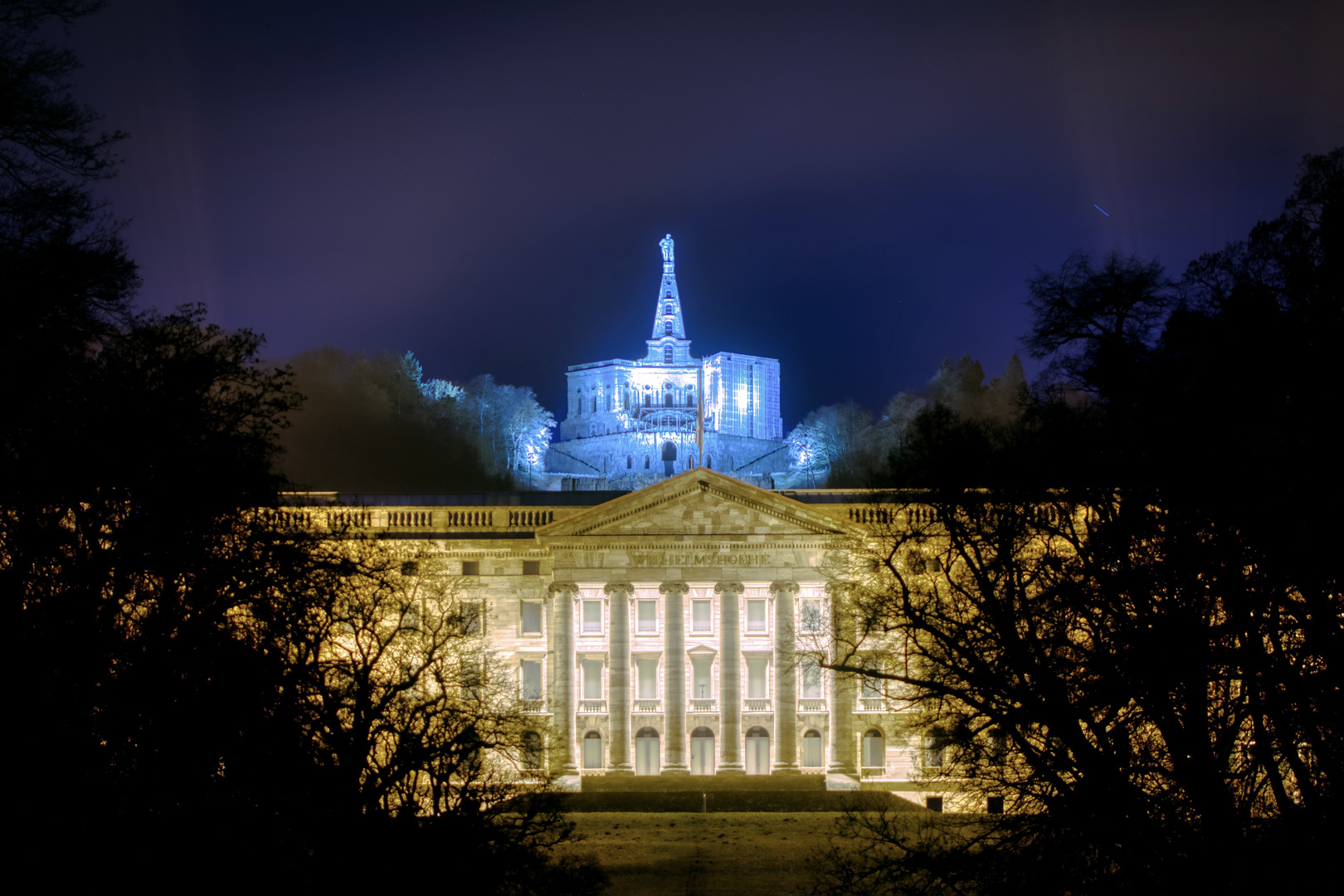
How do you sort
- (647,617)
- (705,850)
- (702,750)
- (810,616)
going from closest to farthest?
(705,850) < (810,616) < (702,750) < (647,617)

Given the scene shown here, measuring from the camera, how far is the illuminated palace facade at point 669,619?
177 feet

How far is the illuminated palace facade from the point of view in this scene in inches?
2119

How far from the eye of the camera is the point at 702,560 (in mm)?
54750

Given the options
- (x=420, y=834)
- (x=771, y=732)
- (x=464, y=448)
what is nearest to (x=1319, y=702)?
(x=420, y=834)

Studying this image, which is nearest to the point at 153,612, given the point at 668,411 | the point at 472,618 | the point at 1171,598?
the point at 1171,598

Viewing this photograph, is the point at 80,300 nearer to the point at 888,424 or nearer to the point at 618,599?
the point at 618,599

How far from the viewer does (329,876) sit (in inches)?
826

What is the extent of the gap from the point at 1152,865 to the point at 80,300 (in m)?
19.5

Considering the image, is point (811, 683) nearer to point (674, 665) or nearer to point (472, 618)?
point (674, 665)

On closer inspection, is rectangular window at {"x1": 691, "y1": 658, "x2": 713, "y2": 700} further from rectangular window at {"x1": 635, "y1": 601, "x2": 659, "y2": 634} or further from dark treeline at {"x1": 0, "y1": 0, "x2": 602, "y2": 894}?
dark treeline at {"x1": 0, "y1": 0, "x2": 602, "y2": 894}

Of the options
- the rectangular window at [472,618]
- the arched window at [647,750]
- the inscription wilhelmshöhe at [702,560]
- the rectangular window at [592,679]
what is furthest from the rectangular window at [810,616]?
the rectangular window at [472,618]

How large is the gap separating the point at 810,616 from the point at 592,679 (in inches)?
418

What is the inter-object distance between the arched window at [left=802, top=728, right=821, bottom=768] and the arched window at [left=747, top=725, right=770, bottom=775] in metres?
1.67

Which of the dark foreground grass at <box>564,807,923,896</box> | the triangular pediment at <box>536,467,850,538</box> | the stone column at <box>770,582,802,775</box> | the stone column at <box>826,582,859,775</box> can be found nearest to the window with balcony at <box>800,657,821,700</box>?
the stone column at <box>770,582,802,775</box>
